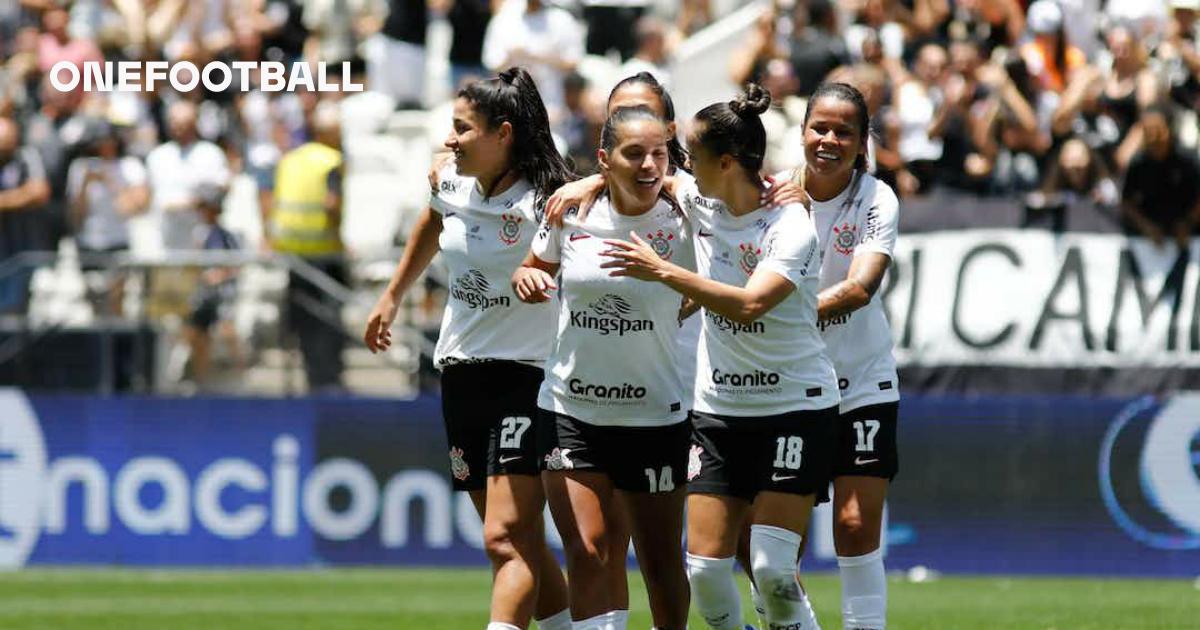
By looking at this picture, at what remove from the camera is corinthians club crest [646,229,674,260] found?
27.0ft

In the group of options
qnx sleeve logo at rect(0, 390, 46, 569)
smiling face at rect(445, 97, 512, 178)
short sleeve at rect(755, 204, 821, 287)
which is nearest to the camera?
short sleeve at rect(755, 204, 821, 287)

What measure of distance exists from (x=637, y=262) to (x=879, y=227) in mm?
1597

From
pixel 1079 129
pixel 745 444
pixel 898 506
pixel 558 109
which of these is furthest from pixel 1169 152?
pixel 745 444

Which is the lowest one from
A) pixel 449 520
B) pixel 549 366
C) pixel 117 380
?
pixel 449 520

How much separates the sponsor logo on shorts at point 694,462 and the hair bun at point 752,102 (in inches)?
53.4

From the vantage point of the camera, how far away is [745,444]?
8258 millimetres

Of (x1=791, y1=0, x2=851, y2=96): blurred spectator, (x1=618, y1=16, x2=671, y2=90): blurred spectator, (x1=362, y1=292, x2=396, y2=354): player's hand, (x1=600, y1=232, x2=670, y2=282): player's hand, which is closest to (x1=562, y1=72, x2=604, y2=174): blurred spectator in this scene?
(x1=618, y1=16, x2=671, y2=90): blurred spectator

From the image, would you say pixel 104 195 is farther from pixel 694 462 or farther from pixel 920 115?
pixel 694 462

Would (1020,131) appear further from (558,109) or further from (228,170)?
(228,170)

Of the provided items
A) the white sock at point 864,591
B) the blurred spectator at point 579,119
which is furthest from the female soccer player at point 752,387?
the blurred spectator at point 579,119

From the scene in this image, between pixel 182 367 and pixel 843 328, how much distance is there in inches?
338

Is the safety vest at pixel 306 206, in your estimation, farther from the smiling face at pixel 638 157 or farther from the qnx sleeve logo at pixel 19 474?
the smiling face at pixel 638 157

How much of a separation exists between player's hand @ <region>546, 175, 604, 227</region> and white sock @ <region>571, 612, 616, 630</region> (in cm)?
155

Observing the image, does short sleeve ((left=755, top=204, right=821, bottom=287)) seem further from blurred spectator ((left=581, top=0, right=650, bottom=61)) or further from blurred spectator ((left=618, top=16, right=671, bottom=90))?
blurred spectator ((left=581, top=0, right=650, bottom=61))
